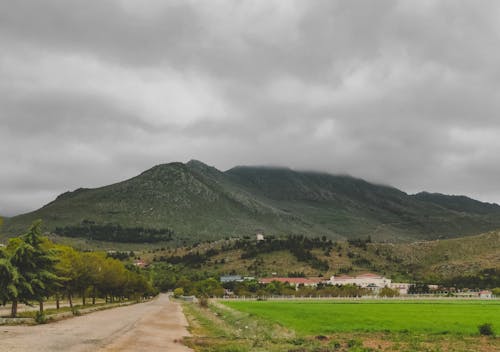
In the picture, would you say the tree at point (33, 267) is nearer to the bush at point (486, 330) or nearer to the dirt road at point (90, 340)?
the dirt road at point (90, 340)

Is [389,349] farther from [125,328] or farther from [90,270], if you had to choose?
[90,270]

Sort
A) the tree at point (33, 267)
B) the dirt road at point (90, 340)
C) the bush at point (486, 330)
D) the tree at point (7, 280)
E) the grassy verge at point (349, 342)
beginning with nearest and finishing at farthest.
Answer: the dirt road at point (90, 340)
the grassy verge at point (349, 342)
the bush at point (486, 330)
the tree at point (7, 280)
the tree at point (33, 267)

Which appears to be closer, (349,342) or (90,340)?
(349,342)

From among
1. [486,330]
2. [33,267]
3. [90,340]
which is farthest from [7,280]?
[486,330]

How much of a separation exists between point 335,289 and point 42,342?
16322 cm

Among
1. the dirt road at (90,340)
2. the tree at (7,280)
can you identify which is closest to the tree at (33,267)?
the tree at (7,280)

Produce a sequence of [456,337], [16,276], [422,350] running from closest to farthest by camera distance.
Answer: [422,350] < [456,337] < [16,276]

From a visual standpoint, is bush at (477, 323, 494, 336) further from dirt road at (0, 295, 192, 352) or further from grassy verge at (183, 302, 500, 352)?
dirt road at (0, 295, 192, 352)

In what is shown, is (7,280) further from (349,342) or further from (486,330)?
(486,330)

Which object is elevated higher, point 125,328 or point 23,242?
point 23,242

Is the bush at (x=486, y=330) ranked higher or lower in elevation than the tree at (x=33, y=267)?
lower

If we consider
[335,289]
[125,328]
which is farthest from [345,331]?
[335,289]

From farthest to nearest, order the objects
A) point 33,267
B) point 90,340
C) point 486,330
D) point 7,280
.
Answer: point 33,267 → point 7,280 → point 486,330 → point 90,340

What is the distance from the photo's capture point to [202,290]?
19338 cm
